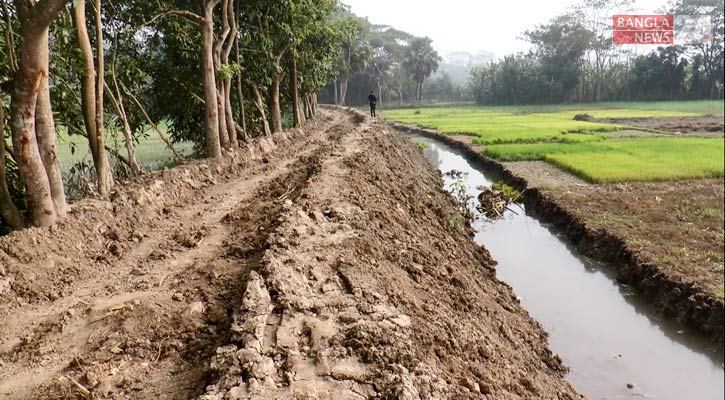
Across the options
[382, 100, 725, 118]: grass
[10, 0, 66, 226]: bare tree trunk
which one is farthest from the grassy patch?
[382, 100, 725, 118]: grass

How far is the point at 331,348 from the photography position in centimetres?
320

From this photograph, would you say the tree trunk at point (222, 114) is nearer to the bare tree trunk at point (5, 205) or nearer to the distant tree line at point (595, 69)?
the bare tree trunk at point (5, 205)

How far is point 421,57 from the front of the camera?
213ft

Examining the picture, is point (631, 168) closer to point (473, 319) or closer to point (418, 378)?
point (473, 319)

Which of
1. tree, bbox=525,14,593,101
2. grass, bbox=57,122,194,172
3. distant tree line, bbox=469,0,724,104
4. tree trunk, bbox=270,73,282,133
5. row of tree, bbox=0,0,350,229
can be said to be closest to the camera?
row of tree, bbox=0,0,350,229

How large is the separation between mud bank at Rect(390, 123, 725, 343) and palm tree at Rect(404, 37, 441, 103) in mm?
55499

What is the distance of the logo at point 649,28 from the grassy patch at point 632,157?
24667 mm

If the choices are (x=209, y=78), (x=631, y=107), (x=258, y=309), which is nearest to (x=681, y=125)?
(x=631, y=107)

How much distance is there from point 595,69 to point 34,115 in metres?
66.1

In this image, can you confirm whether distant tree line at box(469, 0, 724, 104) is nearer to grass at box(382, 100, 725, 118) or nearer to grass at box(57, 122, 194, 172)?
grass at box(382, 100, 725, 118)

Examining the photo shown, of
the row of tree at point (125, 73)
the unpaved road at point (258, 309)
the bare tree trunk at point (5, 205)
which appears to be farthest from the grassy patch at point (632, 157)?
the bare tree trunk at point (5, 205)

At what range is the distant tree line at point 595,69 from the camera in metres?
47.7

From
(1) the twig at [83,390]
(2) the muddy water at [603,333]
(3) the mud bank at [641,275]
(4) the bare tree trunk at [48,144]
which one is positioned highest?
(4) the bare tree trunk at [48,144]

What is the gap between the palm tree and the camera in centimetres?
6525
